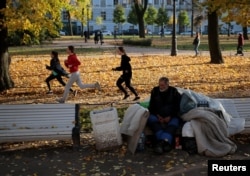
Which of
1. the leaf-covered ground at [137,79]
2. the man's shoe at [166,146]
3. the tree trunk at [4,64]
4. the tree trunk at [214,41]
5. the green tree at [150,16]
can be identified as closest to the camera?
the man's shoe at [166,146]

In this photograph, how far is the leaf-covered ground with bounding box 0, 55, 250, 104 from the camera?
13758 mm

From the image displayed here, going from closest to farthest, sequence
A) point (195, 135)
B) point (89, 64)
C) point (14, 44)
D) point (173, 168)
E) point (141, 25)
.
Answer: point (173, 168)
point (195, 135)
point (89, 64)
point (14, 44)
point (141, 25)

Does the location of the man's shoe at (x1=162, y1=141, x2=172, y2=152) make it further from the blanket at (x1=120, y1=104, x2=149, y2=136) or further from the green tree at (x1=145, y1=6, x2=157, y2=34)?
the green tree at (x1=145, y1=6, x2=157, y2=34)

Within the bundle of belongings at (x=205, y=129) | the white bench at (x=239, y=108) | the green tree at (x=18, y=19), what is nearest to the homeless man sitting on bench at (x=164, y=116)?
the bundle of belongings at (x=205, y=129)

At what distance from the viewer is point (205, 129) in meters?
7.36

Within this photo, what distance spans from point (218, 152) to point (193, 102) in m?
0.99

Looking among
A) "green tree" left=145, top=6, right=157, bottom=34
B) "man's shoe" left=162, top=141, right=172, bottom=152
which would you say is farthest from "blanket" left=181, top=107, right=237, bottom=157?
"green tree" left=145, top=6, right=157, bottom=34

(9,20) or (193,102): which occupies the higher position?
(9,20)

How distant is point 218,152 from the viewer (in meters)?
7.12

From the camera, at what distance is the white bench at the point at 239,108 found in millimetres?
8252

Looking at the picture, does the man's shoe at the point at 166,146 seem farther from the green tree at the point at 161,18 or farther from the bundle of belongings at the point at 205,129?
the green tree at the point at 161,18

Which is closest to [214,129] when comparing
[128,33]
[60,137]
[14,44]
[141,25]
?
[60,137]

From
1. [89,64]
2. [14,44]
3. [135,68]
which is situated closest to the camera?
[135,68]

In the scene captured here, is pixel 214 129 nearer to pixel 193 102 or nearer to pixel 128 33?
pixel 193 102
